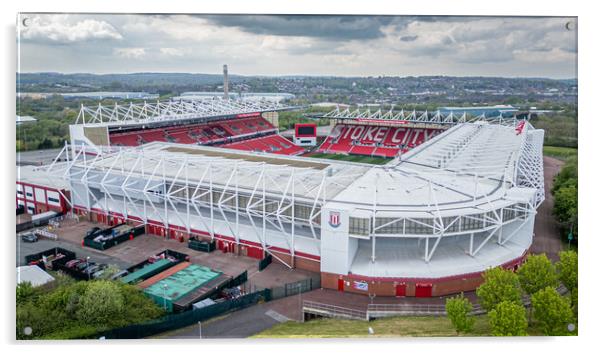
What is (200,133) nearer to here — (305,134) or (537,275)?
(305,134)

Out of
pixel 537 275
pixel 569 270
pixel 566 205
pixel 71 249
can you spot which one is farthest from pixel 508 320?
pixel 71 249

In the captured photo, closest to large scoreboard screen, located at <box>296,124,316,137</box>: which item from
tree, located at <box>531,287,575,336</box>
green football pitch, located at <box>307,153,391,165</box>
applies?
green football pitch, located at <box>307,153,391,165</box>

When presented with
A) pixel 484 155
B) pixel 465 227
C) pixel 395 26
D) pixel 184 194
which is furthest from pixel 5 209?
pixel 484 155

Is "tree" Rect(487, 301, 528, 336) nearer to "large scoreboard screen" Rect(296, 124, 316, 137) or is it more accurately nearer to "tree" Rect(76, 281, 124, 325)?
"tree" Rect(76, 281, 124, 325)

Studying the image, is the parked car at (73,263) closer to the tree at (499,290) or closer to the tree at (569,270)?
the tree at (499,290)

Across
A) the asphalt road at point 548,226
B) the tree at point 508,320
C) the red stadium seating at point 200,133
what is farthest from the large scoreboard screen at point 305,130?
the tree at point 508,320
